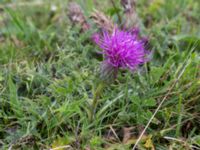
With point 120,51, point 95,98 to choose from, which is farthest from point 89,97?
point 120,51

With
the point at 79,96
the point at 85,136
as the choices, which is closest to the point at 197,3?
the point at 79,96

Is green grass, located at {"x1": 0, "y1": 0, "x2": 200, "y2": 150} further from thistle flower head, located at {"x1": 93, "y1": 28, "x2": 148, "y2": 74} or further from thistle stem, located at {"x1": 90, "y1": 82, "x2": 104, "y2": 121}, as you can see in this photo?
thistle flower head, located at {"x1": 93, "y1": 28, "x2": 148, "y2": 74}

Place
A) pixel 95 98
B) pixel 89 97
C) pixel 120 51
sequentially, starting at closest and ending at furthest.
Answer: pixel 120 51
pixel 95 98
pixel 89 97

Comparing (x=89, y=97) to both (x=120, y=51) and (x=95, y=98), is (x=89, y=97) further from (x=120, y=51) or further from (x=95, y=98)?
(x=120, y=51)

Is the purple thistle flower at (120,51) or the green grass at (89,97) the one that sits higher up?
the purple thistle flower at (120,51)

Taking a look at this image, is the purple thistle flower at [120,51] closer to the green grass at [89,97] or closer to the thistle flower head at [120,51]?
the thistle flower head at [120,51]

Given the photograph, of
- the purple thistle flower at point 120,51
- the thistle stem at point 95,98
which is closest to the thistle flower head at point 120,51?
the purple thistle flower at point 120,51

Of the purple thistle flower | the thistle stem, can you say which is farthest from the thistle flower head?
the thistle stem

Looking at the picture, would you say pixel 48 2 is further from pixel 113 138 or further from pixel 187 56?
pixel 113 138
